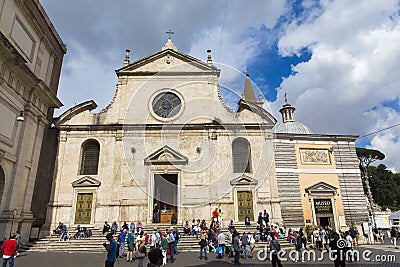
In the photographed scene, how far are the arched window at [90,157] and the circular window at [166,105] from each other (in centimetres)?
492

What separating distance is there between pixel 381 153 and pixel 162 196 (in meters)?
38.3

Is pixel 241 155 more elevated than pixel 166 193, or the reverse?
pixel 241 155

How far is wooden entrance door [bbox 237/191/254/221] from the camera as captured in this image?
1730cm

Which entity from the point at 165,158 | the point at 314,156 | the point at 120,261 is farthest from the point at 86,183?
the point at 314,156

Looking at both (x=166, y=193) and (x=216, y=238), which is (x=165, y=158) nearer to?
(x=166, y=193)

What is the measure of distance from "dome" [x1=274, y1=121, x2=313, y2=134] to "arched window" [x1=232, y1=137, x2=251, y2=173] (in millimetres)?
8572

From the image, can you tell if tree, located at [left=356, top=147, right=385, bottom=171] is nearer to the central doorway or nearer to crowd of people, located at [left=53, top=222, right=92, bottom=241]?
the central doorway

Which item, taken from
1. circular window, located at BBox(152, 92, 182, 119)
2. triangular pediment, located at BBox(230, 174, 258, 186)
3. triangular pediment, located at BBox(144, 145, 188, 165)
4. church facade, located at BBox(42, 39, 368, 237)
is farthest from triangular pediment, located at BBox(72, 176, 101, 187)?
triangular pediment, located at BBox(230, 174, 258, 186)

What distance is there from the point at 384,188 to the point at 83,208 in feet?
136

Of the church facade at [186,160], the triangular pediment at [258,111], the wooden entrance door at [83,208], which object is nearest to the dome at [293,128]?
the church facade at [186,160]

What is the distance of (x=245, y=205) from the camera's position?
17.5m

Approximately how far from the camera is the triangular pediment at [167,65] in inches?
811

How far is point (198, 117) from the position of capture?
63.9ft

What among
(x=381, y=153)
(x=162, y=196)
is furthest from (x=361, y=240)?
(x=381, y=153)
